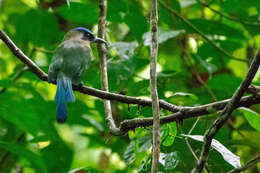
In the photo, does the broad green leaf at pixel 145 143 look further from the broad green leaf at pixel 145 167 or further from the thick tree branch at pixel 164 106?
the thick tree branch at pixel 164 106

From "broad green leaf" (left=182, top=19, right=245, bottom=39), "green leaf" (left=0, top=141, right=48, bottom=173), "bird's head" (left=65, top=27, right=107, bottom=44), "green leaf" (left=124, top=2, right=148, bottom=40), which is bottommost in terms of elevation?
"green leaf" (left=0, top=141, right=48, bottom=173)

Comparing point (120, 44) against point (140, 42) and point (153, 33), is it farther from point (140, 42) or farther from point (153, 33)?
point (153, 33)

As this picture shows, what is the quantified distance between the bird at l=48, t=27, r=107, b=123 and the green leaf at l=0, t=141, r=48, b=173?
1.48ft

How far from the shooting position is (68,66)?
357 cm

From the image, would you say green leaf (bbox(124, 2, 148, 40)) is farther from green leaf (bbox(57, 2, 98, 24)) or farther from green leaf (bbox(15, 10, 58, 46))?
green leaf (bbox(15, 10, 58, 46))

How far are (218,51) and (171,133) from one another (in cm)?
193

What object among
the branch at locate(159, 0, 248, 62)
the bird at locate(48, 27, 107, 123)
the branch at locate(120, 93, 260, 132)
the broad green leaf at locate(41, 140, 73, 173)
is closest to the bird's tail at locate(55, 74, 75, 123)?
the bird at locate(48, 27, 107, 123)

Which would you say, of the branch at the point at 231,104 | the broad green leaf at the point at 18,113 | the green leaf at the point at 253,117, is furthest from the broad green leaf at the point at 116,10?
the branch at the point at 231,104

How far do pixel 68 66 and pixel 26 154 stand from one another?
76 cm

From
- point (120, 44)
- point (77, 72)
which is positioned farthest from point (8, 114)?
point (120, 44)

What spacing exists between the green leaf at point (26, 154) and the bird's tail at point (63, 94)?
450 millimetres

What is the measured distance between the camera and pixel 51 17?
4410mm

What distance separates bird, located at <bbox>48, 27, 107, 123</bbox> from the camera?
10.3 feet

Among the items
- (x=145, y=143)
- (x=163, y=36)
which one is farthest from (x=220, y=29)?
(x=145, y=143)
